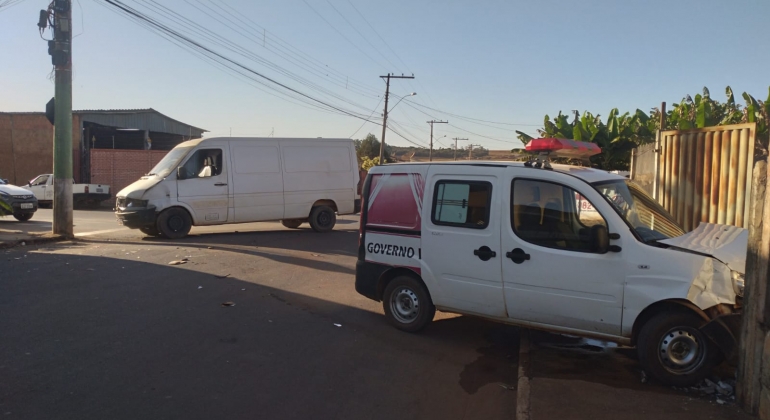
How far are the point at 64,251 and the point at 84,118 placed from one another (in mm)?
24857

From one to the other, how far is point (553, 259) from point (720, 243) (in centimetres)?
142

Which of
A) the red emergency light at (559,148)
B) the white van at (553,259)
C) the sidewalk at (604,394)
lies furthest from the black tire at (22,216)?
the sidewalk at (604,394)

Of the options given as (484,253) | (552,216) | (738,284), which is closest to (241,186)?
(484,253)

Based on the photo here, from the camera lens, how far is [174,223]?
14.7m

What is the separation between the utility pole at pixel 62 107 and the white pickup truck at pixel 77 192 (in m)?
14.9

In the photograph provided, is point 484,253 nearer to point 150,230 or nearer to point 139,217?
point 139,217

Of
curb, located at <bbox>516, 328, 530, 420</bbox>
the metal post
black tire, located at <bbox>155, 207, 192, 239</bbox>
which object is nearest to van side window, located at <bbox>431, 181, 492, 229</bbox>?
curb, located at <bbox>516, 328, 530, 420</bbox>

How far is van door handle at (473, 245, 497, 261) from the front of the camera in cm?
605

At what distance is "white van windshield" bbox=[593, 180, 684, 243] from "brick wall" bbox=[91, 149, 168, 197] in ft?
105

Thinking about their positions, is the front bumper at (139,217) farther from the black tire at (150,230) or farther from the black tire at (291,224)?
the black tire at (291,224)

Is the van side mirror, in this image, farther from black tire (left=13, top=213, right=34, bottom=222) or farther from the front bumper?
black tire (left=13, top=213, right=34, bottom=222)

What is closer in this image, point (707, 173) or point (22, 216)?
point (707, 173)

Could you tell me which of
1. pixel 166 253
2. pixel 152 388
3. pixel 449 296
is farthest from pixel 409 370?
pixel 166 253

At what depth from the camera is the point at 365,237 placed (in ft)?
23.7
